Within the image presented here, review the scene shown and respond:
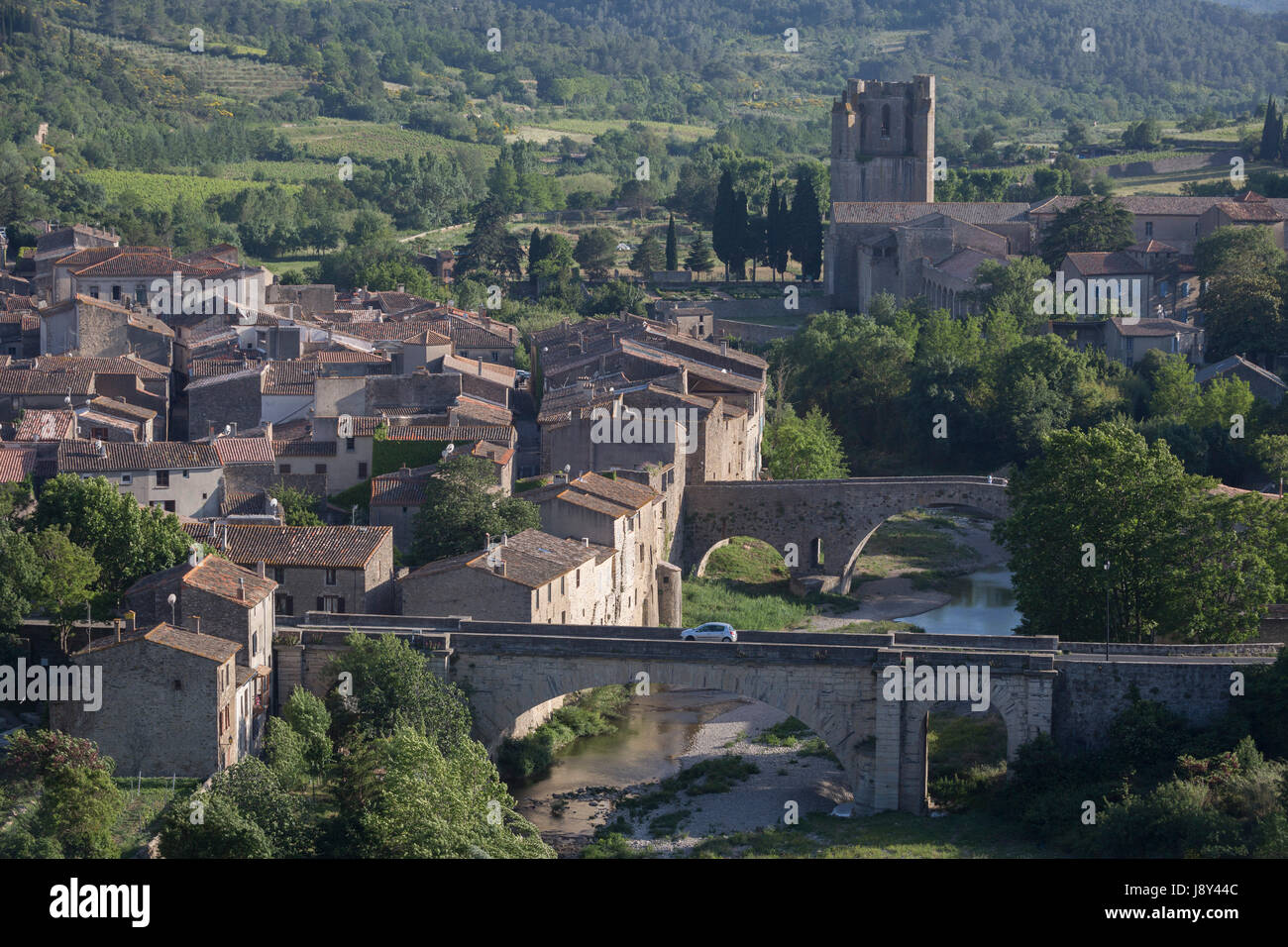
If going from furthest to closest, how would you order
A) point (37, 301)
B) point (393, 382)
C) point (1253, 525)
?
point (37, 301) < point (393, 382) < point (1253, 525)

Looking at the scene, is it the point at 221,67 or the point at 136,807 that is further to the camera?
the point at 221,67

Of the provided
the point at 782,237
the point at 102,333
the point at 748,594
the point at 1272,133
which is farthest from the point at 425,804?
the point at 1272,133

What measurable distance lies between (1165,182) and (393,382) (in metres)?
80.1

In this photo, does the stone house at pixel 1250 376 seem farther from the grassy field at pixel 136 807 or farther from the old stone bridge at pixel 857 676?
the grassy field at pixel 136 807

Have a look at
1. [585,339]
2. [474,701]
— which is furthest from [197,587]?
[585,339]

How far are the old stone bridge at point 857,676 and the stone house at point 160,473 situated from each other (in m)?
9.95

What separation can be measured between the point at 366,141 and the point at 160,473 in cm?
11246

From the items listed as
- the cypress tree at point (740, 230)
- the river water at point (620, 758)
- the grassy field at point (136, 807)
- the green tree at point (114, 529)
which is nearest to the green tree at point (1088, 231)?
the cypress tree at point (740, 230)

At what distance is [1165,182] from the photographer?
126m

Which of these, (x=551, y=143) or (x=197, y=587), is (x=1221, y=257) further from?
(x=551, y=143)

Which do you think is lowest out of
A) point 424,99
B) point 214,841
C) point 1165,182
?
point 214,841

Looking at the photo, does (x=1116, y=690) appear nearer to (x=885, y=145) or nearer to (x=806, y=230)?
(x=806, y=230)

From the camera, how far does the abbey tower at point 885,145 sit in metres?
109

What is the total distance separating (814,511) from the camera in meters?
57.6
